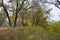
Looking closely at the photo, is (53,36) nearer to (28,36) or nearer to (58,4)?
(28,36)

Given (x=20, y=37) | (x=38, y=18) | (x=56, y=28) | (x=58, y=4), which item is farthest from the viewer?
(x=38, y=18)

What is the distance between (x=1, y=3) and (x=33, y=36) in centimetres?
1655

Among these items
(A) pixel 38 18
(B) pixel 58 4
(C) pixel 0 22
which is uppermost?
(B) pixel 58 4

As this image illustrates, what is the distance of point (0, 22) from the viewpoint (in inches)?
2141

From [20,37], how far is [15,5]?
782 inches

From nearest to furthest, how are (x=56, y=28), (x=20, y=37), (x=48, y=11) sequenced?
(x=20, y=37) → (x=56, y=28) → (x=48, y=11)

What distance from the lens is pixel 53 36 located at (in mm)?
14445

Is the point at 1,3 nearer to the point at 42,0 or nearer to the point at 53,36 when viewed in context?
the point at 42,0

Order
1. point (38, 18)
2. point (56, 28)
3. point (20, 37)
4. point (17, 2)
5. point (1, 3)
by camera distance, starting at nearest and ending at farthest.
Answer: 1. point (20, 37)
2. point (56, 28)
3. point (1, 3)
4. point (17, 2)
5. point (38, 18)

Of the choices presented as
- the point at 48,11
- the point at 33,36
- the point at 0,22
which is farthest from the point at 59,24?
the point at 0,22

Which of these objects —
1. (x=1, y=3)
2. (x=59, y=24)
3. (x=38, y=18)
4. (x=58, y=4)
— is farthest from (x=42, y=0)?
(x=38, y=18)

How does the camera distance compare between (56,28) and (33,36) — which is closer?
(33,36)

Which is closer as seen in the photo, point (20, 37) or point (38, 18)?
point (20, 37)

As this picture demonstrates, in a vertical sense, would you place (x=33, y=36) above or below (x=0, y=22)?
above
